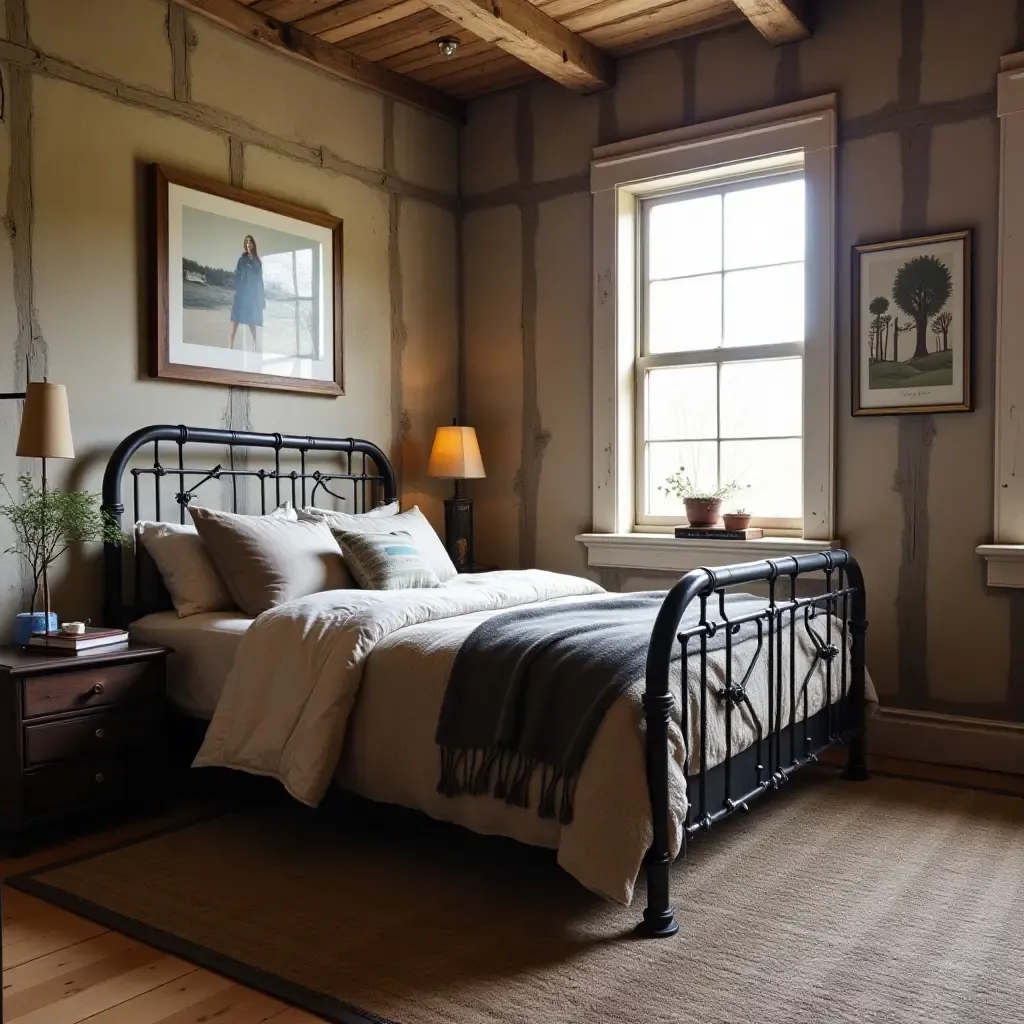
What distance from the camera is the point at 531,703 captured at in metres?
2.51

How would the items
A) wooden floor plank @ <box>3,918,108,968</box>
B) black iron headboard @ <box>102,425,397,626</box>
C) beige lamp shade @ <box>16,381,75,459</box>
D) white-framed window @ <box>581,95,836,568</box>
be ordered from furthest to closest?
white-framed window @ <box>581,95,836,568</box>
black iron headboard @ <box>102,425,397,626</box>
beige lamp shade @ <box>16,381,75,459</box>
wooden floor plank @ <box>3,918,108,968</box>

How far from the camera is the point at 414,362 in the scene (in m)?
4.92

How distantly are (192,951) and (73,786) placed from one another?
0.94 meters

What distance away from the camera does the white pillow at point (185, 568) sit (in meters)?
3.51

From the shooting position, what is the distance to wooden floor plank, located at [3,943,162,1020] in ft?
6.79

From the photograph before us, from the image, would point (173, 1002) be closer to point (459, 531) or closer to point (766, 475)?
point (459, 531)

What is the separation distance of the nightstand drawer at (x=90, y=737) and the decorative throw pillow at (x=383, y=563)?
0.83 metres

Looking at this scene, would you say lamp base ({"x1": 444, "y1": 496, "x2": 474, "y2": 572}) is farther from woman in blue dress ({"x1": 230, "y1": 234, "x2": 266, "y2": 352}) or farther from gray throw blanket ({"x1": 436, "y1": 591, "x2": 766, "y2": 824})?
gray throw blanket ({"x1": 436, "y1": 591, "x2": 766, "y2": 824})

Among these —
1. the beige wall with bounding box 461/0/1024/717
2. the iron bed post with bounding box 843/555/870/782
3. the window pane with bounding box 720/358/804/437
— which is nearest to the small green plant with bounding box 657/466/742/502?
the window pane with bounding box 720/358/804/437

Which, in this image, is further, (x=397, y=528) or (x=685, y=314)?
(x=685, y=314)

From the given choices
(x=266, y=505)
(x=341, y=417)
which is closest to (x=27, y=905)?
(x=266, y=505)

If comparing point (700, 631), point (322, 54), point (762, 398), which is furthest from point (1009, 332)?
point (322, 54)

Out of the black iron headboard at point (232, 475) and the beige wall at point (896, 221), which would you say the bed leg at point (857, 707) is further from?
the black iron headboard at point (232, 475)

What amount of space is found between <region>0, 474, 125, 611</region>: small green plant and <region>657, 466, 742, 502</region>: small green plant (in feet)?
7.47
